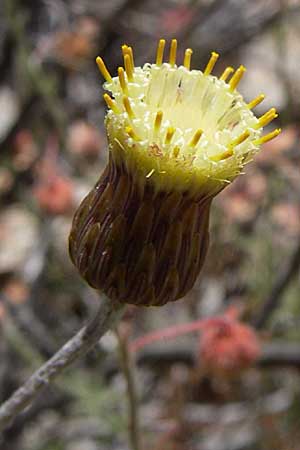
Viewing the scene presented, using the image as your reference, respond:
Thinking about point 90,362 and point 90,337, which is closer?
point 90,337

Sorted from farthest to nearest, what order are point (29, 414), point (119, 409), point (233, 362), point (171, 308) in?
point (171, 308) < point (119, 409) < point (29, 414) < point (233, 362)

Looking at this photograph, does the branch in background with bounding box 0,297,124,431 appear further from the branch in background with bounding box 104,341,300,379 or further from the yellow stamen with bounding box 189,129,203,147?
the branch in background with bounding box 104,341,300,379

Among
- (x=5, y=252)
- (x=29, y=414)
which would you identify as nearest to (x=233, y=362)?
(x=29, y=414)

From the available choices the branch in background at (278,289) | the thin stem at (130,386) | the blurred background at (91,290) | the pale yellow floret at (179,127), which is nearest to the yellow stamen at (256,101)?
the pale yellow floret at (179,127)

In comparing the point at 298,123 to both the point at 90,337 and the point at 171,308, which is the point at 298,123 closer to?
the point at 171,308

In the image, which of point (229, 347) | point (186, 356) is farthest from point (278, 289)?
point (229, 347)

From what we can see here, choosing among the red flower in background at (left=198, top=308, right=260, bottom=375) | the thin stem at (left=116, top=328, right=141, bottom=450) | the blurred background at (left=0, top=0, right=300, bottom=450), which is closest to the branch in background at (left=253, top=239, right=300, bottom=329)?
the blurred background at (left=0, top=0, right=300, bottom=450)

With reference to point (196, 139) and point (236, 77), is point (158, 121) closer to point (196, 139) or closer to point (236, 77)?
point (196, 139)
